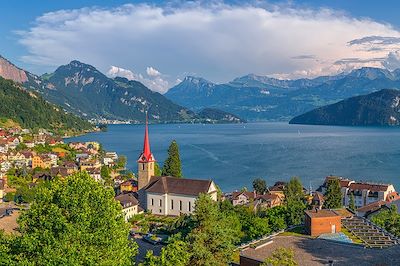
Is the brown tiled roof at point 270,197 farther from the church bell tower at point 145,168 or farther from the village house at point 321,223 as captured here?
the village house at point 321,223

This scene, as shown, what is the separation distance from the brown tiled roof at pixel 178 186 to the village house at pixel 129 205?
184 centimetres

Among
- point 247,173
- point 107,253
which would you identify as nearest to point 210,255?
point 107,253

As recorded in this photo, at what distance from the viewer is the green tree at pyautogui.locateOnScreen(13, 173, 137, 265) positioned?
15242mm

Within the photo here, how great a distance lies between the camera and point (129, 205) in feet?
151

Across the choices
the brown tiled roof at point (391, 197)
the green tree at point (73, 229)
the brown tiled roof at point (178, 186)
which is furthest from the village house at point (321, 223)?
the brown tiled roof at point (391, 197)

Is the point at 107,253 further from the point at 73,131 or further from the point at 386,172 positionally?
the point at 73,131

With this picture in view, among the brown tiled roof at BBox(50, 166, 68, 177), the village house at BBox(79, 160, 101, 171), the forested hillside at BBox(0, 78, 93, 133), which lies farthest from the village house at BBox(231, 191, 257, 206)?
the forested hillside at BBox(0, 78, 93, 133)

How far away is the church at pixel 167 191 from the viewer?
150ft

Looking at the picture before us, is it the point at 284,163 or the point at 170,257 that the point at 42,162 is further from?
the point at 170,257

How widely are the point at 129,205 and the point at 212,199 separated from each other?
22.4 metres

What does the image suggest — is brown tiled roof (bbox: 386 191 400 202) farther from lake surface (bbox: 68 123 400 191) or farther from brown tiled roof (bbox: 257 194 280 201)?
lake surface (bbox: 68 123 400 191)

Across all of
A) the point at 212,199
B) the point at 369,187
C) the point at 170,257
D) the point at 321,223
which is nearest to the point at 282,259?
the point at 170,257

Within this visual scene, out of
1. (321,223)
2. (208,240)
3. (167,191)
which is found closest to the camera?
(208,240)

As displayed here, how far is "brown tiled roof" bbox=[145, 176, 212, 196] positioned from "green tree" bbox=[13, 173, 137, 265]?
28506mm
